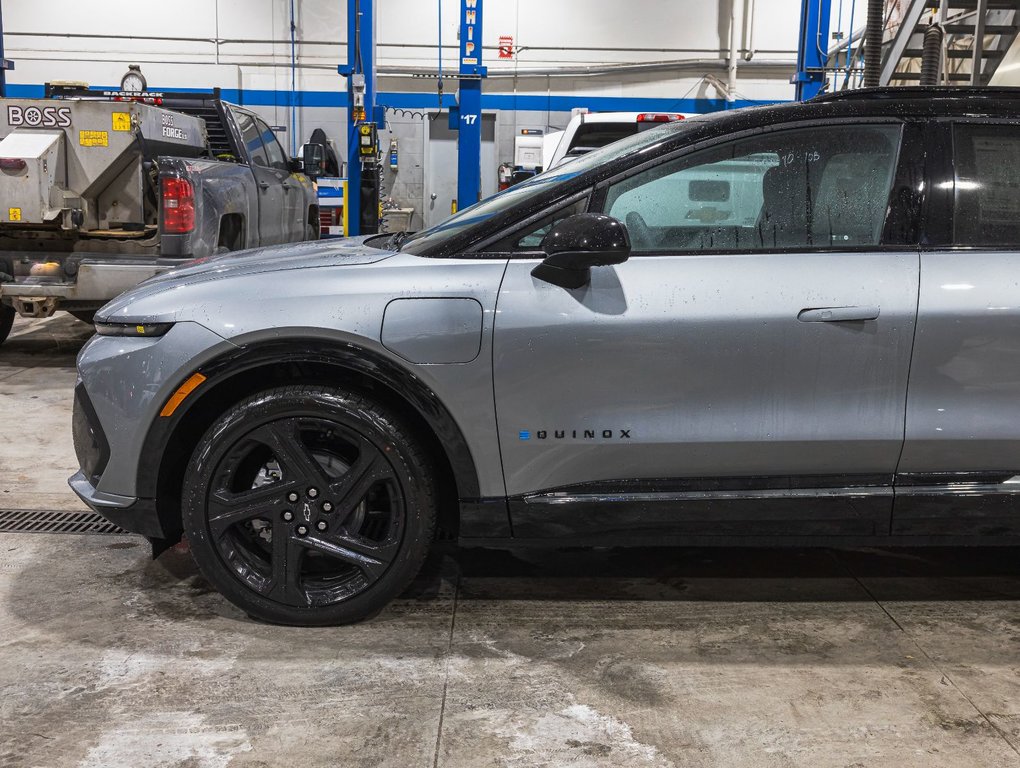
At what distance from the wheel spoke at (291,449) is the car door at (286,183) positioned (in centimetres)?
625

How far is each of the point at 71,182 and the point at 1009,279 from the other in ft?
20.3

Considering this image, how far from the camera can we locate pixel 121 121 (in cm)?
661

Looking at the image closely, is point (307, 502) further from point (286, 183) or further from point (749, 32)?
point (749, 32)

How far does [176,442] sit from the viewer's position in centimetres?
290

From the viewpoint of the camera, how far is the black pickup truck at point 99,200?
6.41 metres

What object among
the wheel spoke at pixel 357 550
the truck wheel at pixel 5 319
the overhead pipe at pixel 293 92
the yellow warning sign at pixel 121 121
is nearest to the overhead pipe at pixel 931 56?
the yellow warning sign at pixel 121 121

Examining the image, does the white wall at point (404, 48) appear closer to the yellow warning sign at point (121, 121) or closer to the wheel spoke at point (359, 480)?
the yellow warning sign at point (121, 121)

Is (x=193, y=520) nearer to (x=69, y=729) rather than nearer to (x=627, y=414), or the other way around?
(x=69, y=729)

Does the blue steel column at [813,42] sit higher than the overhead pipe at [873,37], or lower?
higher

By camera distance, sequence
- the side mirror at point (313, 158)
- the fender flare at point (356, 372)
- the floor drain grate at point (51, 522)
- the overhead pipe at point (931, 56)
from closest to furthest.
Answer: the fender flare at point (356, 372), the floor drain grate at point (51, 522), the overhead pipe at point (931, 56), the side mirror at point (313, 158)

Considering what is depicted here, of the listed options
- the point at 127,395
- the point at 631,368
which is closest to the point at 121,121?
the point at 127,395

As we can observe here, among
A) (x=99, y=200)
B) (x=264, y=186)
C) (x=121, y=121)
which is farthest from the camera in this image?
(x=264, y=186)

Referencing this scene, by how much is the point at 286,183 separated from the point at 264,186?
Answer: 2.64 feet

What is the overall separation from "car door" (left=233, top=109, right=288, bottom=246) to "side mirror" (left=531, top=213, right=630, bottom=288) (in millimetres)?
5714
